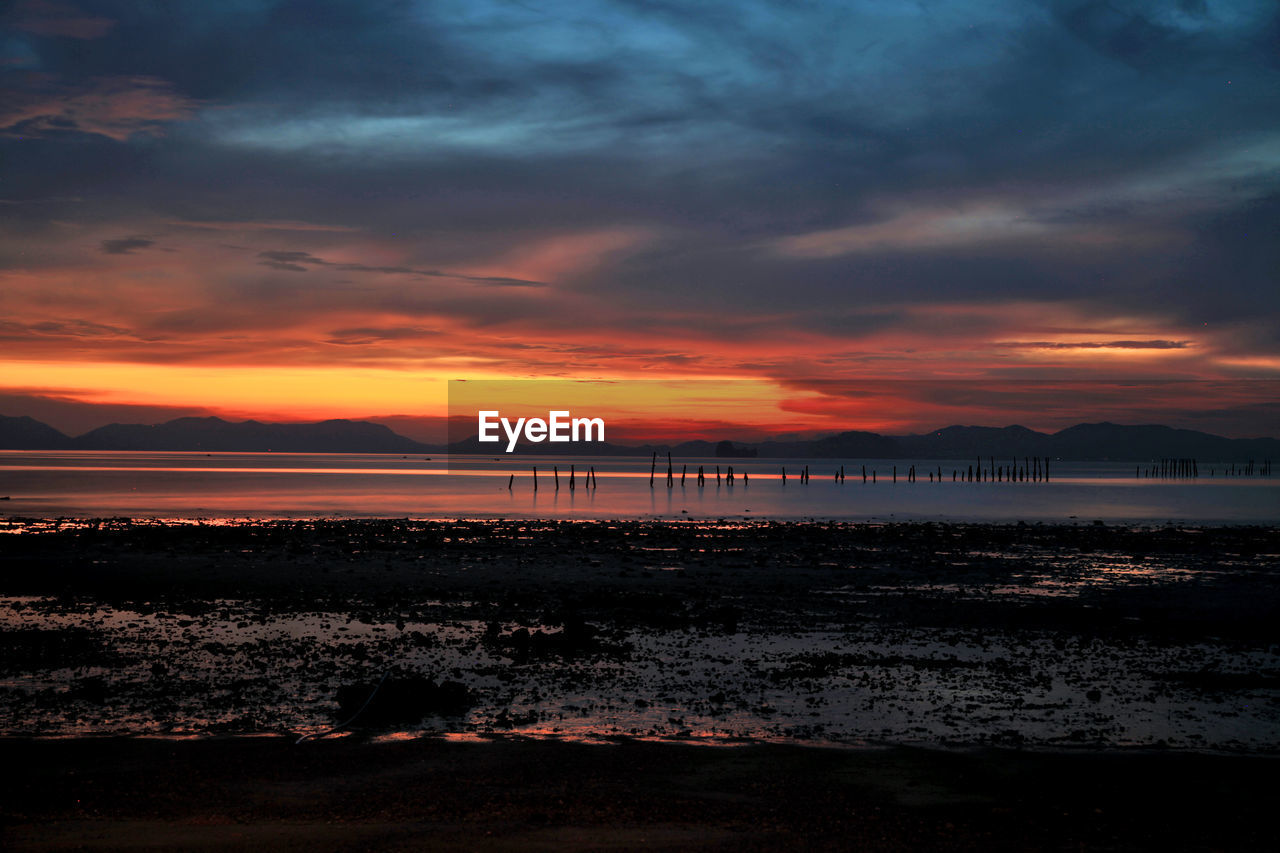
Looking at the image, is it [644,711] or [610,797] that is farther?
[644,711]

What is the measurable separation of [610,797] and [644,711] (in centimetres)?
378

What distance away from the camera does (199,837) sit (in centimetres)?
863

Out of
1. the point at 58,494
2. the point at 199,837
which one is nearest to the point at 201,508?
the point at 58,494

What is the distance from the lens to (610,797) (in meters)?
9.96

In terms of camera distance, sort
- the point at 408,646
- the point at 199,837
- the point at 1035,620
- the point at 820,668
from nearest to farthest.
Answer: the point at 199,837 < the point at 820,668 < the point at 408,646 < the point at 1035,620

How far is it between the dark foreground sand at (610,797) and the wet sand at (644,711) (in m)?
0.05

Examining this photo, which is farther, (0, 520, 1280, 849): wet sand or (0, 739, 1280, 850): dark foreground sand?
(0, 520, 1280, 849): wet sand

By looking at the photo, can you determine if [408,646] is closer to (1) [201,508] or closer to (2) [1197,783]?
(2) [1197,783]

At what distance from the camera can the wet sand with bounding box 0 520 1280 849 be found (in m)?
9.24

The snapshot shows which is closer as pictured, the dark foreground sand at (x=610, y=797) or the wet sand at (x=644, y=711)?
the dark foreground sand at (x=610, y=797)

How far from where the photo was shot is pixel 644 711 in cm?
1371

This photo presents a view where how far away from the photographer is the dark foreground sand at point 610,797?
8.78 meters

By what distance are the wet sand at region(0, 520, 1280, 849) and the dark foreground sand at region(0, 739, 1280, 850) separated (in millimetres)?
46

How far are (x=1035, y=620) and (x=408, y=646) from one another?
14.7m
